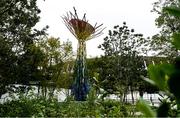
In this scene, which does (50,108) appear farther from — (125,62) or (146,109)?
(125,62)

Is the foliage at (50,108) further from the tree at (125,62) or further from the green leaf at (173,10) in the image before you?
the tree at (125,62)

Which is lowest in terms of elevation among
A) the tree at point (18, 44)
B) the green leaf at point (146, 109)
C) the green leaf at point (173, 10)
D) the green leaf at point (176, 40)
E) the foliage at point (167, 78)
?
the green leaf at point (146, 109)

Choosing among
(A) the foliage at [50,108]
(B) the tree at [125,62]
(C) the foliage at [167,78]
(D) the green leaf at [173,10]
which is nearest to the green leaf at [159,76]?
(C) the foliage at [167,78]

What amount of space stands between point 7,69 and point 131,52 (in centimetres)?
1759

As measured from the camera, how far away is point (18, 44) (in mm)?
32688

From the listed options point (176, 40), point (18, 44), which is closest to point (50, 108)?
point (176, 40)

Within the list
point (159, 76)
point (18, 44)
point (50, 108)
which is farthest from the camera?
point (18, 44)

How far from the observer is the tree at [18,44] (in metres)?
30.0

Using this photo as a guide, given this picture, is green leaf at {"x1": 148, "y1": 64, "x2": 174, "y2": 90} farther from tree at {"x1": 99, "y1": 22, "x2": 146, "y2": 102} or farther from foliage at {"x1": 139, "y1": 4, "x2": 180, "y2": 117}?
tree at {"x1": 99, "y1": 22, "x2": 146, "y2": 102}

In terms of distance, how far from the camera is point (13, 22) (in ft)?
101

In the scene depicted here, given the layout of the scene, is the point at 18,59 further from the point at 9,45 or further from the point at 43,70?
the point at 43,70

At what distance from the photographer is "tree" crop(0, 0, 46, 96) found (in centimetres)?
3002

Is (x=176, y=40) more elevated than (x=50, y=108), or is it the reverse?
(x=50, y=108)

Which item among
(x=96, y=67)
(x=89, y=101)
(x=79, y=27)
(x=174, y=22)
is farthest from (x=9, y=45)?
(x=89, y=101)
